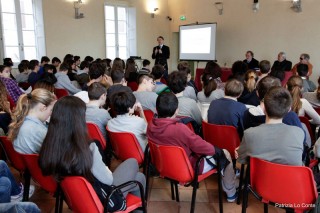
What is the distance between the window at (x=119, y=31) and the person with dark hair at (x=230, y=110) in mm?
7534

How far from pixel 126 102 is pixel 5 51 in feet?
22.0

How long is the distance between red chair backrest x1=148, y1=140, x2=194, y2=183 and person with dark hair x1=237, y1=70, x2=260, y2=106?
1.73m

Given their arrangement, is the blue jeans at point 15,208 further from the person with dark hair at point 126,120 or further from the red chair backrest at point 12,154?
the person with dark hair at point 126,120

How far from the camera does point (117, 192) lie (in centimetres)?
172

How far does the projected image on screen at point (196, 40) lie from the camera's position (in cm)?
905

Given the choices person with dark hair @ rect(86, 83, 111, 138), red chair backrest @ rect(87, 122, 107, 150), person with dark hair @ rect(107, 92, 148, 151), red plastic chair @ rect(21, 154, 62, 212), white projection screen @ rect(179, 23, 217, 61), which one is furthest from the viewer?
white projection screen @ rect(179, 23, 217, 61)

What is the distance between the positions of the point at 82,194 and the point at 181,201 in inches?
51.3

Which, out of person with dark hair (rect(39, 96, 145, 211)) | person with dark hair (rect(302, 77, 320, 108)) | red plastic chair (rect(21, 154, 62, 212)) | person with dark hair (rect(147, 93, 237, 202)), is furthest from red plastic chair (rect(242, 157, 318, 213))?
person with dark hair (rect(302, 77, 320, 108))

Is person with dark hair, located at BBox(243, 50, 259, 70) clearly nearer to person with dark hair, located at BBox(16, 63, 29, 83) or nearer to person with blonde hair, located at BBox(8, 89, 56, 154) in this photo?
person with dark hair, located at BBox(16, 63, 29, 83)

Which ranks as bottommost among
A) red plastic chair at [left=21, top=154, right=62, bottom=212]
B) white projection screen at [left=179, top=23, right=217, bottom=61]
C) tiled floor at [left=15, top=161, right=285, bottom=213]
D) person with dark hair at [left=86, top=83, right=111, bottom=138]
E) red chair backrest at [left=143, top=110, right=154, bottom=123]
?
tiled floor at [left=15, top=161, right=285, bottom=213]

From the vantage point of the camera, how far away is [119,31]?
32.7 feet

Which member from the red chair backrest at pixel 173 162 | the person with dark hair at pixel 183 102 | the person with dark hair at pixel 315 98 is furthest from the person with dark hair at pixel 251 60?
the red chair backrest at pixel 173 162

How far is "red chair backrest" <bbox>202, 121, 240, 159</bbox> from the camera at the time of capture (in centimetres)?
247

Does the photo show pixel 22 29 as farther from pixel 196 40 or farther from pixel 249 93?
pixel 249 93
